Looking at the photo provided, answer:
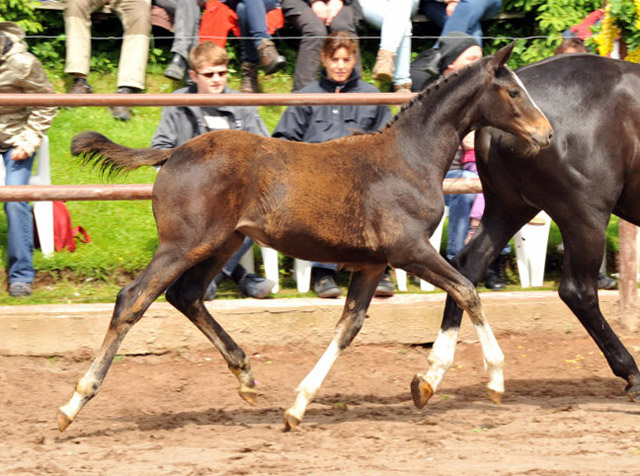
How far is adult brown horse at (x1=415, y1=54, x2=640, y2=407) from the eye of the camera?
561 cm

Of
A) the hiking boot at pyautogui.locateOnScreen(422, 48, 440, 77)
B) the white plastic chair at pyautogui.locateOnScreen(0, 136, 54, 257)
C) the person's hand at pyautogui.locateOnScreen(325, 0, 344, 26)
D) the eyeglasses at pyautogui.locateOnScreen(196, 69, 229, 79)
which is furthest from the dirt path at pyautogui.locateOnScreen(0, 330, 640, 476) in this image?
the person's hand at pyautogui.locateOnScreen(325, 0, 344, 26)

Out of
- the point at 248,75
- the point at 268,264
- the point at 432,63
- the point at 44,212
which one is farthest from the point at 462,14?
the point at 44,212

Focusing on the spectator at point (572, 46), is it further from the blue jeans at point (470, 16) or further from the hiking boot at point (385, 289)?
the hiking boot at point (385, 289)

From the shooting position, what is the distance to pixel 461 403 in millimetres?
5945

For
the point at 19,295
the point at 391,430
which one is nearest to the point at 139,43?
the point at 19,295

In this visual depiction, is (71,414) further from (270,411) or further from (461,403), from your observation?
(461,403)

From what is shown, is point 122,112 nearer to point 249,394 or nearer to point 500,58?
point 249,394

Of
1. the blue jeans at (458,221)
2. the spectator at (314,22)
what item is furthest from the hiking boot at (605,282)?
the spectator at (314,22)

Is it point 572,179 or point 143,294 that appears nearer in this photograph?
point 143,294

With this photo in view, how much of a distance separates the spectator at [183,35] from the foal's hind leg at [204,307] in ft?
11.9

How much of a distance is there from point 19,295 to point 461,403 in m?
3.03

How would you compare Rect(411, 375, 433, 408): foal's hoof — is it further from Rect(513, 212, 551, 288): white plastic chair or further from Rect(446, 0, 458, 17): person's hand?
Rect(446, 0, 458, 17): person's hand

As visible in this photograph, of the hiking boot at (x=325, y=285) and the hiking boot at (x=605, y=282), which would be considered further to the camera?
the hiking boot at (x=605, y=282)

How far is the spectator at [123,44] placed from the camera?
8914 mm
